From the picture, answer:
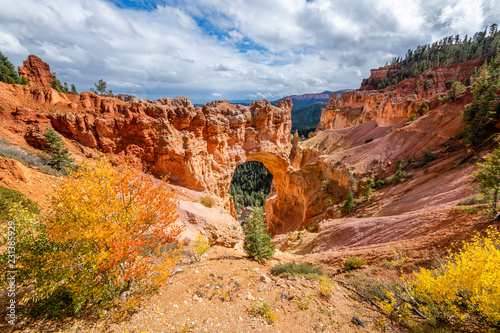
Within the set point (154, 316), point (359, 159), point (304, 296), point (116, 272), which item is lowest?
point (304, 296)

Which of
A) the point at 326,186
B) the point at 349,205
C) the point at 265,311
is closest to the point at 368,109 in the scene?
the point at 326,186

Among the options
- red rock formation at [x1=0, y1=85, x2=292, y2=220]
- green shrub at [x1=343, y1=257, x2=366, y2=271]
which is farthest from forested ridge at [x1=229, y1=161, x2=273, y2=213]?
green shrub at [x1=343, y1=257, x2=366, y2=271]

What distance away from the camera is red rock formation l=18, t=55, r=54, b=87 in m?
46.7

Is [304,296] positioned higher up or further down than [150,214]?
further down

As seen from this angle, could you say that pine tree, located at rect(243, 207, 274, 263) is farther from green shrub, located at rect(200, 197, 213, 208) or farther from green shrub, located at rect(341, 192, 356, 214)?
green shrub, located at rect(341, 192, 356, 214)

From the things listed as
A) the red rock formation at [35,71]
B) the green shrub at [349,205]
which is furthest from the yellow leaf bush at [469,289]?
the red rock formation at [35,71]

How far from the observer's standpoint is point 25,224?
5387mm

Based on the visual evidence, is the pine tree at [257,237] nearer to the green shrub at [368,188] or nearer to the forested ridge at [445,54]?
the green shrub at [368,188]

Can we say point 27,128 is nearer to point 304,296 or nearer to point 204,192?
point 204,192

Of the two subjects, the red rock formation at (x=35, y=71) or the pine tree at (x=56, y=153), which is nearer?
the pine tree at (x=56, y=153)

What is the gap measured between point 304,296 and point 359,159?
29.9 m

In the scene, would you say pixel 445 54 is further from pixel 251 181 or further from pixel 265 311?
pixel 265 311

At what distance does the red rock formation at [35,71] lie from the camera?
46688 millimetres

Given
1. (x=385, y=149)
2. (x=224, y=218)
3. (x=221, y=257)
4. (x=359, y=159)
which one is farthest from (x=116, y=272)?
(x=385, y=149)
